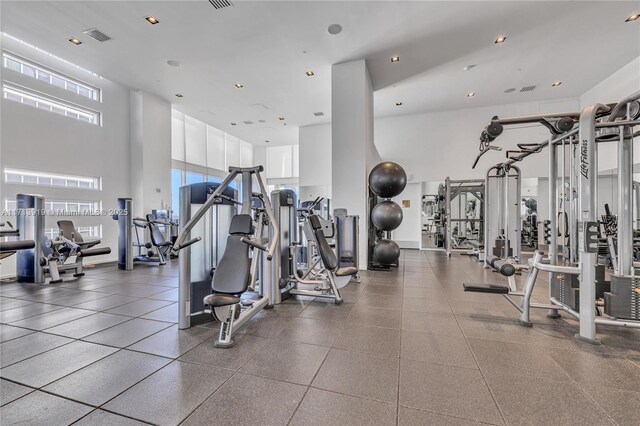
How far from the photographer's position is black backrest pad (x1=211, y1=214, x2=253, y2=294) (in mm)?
2387

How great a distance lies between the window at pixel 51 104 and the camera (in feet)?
17.9

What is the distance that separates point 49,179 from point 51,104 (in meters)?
1.67

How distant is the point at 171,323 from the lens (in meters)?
2.87

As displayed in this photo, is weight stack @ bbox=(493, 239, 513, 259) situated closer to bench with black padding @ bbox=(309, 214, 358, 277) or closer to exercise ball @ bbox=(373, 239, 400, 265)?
exercise ball @ bbox=(373, 239, 400, 265)

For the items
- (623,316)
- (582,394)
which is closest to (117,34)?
(582,394)

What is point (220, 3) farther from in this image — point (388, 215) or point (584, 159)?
point (584, 159)

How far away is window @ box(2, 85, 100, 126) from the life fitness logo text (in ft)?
29.4

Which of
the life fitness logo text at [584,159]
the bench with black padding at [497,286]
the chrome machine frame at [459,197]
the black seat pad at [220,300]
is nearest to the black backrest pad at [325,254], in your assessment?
the black seat pad at [220,300]

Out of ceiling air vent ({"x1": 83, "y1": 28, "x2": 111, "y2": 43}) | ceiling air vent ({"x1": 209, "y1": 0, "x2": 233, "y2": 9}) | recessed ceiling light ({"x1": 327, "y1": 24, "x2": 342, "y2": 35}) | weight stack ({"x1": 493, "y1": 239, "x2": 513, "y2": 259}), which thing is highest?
ceiling air vent ({"x1": 83, "y1": 28, "x2": 111, "y2": 43})

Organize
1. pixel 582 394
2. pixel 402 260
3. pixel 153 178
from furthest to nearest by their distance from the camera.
A: 1. pixel 153 178
2. pixel 402 260
3. pixel 582 394

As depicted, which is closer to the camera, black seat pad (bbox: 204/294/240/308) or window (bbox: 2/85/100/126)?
black seat pad (bbox: 204/294/240/308)

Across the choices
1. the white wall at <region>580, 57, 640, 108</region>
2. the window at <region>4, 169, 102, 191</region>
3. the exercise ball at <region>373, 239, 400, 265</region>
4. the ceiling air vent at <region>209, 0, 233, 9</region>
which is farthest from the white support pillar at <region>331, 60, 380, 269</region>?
the white wall at <region>580, 57, 640, 108</region>

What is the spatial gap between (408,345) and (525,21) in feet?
19.4

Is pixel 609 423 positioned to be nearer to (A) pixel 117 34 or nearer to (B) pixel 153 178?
(A) pixel 117 34
